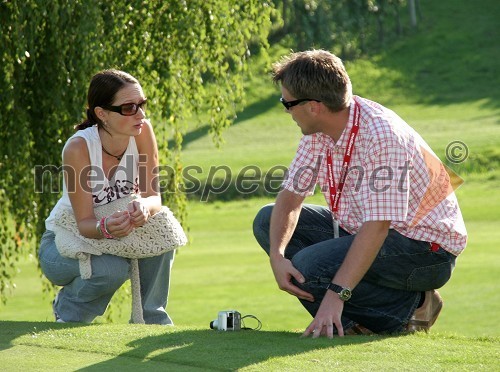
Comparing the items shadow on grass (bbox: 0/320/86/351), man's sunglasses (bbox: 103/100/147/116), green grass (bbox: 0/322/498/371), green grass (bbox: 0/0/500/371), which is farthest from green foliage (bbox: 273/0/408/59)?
green grass (bbox: 0/322/498/371)

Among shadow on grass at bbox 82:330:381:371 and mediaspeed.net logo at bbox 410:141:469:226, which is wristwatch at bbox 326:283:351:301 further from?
mediaspeed.net logo at bbox 410:141:469:226

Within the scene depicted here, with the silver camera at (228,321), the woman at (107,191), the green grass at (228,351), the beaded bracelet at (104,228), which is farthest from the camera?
the woman at (107,191)

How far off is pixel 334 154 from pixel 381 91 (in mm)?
39046

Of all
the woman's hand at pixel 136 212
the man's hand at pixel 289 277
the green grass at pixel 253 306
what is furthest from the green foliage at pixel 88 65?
the man's hand at pixel 289 277

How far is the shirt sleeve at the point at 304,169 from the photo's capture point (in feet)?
17.8

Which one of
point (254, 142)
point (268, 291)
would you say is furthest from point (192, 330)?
point (254, 142)

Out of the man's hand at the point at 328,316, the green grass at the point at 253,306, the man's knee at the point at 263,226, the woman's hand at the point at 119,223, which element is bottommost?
the green grass at the point at 253,306

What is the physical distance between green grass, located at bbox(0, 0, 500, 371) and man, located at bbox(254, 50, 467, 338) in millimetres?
247

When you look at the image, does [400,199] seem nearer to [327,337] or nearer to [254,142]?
[327,337]

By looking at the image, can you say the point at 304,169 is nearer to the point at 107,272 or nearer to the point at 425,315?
the point at 425,315

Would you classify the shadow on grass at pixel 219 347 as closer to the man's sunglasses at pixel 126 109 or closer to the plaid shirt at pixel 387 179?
the plaid shirt at pixel 387 179

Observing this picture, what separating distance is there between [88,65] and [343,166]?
125 inches

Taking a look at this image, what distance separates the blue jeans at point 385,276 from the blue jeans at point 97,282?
1.02m

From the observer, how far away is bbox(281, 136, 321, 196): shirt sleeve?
17.8 feet
